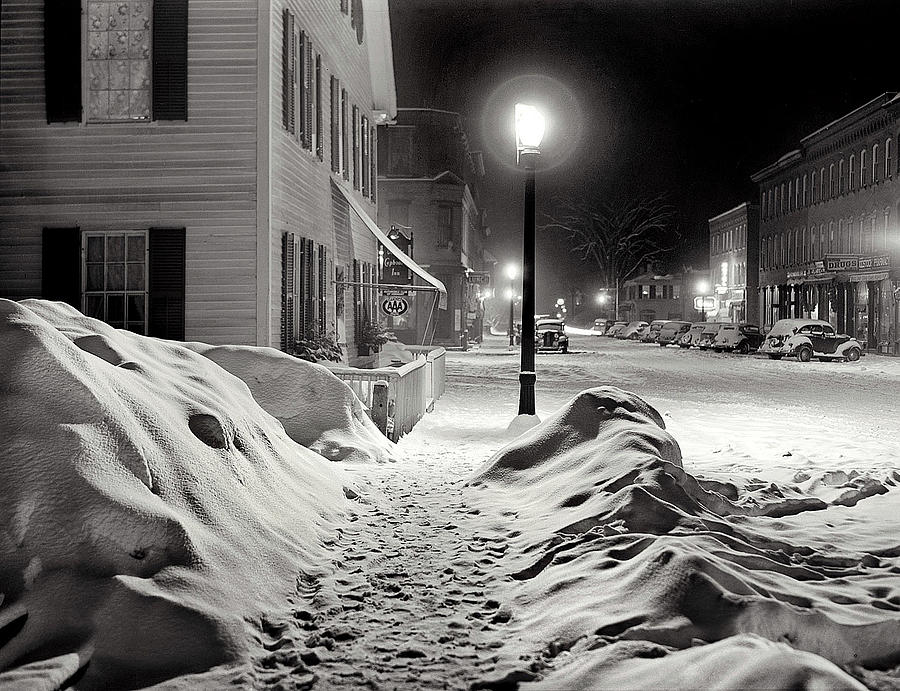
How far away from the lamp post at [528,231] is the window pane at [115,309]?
20.4ft

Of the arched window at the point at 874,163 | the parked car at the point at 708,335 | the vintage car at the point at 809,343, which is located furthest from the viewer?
the parked car at the point at 708,335

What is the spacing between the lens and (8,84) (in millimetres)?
14164

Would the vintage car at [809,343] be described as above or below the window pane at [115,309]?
below

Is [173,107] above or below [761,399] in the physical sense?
above

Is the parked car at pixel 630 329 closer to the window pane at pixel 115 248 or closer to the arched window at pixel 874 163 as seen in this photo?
the arched window at pixel 874 163

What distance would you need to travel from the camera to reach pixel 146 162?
14.3 m

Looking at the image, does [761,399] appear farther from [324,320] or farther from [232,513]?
[232,513]

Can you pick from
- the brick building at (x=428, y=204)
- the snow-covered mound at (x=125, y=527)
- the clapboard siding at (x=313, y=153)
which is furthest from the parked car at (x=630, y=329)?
the snow-covered mound at (x=125, y=527)

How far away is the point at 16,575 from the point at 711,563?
3515 mm

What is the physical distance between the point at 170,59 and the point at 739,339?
35.2 m

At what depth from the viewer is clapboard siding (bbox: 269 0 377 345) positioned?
14555mm

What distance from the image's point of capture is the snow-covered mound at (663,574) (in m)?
4.19

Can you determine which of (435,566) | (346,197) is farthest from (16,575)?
(346,197)

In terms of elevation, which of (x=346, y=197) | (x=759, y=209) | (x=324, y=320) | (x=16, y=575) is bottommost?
(x=16, y=575)
